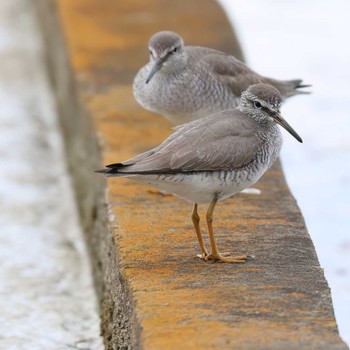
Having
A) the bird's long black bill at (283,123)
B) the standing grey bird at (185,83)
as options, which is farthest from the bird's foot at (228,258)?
the standing grey bird at (185,83)

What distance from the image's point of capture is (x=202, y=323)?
426 centimetres

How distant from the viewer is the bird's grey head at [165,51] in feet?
21.6

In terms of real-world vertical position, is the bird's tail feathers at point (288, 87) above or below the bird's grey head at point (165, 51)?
below

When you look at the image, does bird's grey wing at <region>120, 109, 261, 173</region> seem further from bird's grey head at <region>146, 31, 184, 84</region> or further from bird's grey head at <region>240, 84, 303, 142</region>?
bird's grey head at <region>146, 31, 184, 84</region>

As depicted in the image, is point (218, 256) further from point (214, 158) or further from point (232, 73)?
point (232, 73)

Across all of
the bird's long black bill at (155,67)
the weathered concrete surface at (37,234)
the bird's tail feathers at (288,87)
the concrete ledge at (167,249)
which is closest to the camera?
the concrete ledge at (167,249)

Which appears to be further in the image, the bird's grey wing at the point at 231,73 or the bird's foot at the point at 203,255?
the bird's grey wing at the point at 231,73

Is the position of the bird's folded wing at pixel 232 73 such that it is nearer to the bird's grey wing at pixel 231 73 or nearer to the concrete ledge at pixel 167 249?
the bird's grey wing at pixel 231 73

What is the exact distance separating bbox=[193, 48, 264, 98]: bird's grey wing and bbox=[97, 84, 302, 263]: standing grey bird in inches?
49.0

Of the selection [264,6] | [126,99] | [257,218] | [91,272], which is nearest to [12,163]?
[126,99]

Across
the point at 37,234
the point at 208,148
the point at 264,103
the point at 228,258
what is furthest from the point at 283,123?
the point at 37,234

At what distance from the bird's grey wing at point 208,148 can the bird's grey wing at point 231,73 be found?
1275 mm

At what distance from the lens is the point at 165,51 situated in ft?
21.7

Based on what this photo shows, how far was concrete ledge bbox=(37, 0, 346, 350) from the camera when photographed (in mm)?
4238
